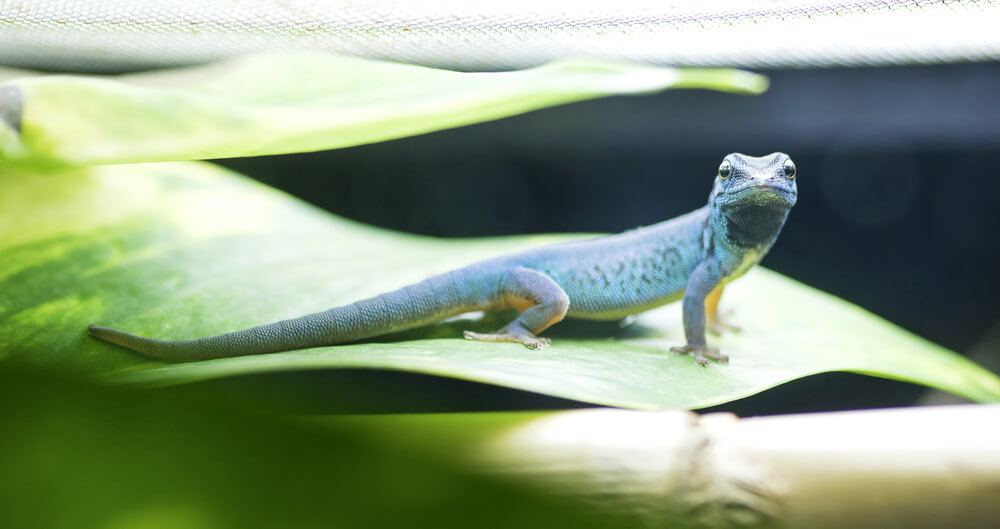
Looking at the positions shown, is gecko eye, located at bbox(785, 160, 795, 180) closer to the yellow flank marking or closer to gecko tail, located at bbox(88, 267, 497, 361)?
the yellow flank marking

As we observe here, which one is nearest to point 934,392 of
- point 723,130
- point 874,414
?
point 723,130

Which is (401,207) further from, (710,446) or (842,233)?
(710,446)

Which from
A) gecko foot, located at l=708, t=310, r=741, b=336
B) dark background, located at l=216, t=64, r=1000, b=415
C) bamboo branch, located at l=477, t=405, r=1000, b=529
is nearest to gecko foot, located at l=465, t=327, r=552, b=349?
gecko foot, located at l=708, t=310, r=741, b=336

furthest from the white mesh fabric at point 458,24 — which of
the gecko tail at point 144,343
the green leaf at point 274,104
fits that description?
the gecko tail at point 144,343

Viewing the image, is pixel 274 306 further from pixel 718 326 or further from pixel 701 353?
pixel 718 326

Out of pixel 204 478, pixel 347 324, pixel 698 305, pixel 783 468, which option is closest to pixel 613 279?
pixel 698 305
